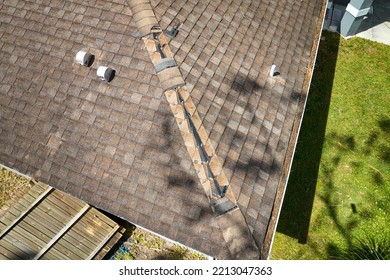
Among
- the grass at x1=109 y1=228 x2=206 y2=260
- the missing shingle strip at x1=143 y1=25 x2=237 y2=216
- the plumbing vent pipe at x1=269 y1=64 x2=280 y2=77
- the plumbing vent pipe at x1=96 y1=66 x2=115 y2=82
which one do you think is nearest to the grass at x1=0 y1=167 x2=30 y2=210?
the grass at x1=109 y1=228 x2=206 y2=260

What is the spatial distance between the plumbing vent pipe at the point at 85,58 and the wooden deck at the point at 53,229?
153 inches

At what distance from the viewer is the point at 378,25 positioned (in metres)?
14.0

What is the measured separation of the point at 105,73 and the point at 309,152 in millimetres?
7532

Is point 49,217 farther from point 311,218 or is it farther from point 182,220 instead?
point 311,218

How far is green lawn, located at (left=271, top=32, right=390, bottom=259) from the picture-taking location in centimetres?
930

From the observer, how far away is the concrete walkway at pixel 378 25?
13.7 metres

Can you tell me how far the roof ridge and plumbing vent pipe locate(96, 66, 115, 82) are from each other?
978mm

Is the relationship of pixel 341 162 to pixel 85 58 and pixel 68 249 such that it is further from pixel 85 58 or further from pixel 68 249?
pixel 68 249

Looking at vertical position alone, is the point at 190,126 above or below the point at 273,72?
below

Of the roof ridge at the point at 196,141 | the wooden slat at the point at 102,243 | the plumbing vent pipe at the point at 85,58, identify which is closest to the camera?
the roof ridge at the point at 196,141

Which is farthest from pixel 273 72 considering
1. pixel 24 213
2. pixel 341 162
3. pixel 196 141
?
pixel 24 213

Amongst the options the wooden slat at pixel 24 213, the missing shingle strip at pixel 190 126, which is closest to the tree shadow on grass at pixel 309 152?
the missing shingle strip at pixel 190 126

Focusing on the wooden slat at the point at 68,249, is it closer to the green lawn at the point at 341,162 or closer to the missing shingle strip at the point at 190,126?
the missing shingle strip at the point at 190,126

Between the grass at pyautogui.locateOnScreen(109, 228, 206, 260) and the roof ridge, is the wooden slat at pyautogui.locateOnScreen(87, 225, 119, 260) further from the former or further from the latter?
the roof ridge
